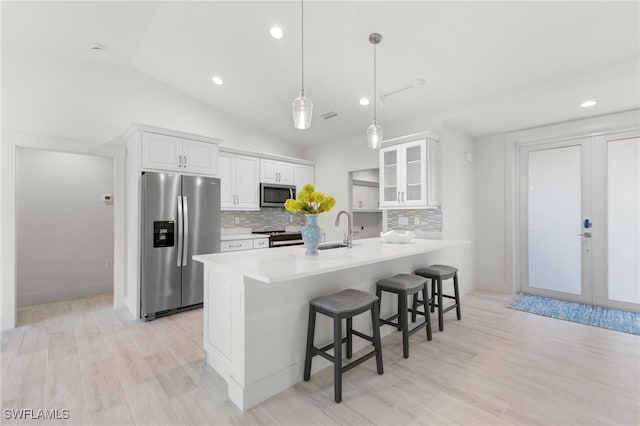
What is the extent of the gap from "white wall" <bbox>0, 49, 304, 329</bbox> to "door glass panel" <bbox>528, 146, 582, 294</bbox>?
5329mm

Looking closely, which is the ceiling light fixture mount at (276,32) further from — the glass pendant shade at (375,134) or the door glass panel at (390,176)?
the door glass panel at (390,176)

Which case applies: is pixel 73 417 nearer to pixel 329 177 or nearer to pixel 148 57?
pixel 148 57

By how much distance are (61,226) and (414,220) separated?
5.31 metres

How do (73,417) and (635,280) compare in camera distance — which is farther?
(635,280)

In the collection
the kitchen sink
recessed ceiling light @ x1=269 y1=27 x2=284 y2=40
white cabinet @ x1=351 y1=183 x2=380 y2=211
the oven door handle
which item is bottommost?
the oven door handle

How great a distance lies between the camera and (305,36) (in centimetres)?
300

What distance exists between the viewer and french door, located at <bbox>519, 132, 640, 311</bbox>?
12.0 feet

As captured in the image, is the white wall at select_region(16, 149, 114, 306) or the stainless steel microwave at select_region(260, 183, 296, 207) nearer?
the white wall at select_region(16, 149, 114, 306)

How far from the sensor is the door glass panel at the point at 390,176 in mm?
4355

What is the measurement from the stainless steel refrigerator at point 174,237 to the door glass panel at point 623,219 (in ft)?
17.2

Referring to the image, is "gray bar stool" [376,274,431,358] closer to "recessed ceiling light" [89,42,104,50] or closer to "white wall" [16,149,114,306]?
"recessed ceiling light" [89,42,104,50]

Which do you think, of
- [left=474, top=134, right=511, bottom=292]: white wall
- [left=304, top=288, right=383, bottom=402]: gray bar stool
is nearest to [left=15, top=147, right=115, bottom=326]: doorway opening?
[left=304, top=288, right=383, bottom=402]: gray bar stool

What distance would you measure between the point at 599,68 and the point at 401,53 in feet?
6.17

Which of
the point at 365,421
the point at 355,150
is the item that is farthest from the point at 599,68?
the point at 365,421
